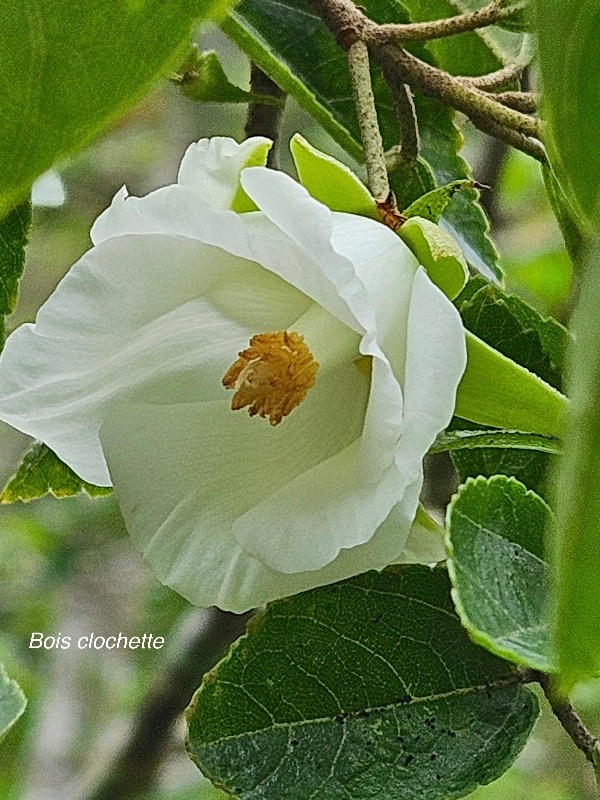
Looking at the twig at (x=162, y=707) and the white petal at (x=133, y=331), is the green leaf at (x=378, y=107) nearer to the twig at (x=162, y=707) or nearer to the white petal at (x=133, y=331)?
the white petal at (x=133, y=331)

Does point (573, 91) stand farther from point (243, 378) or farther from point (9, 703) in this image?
point (9, 703)

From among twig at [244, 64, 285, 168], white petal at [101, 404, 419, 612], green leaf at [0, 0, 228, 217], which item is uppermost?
green leaf at [0, 0, 228, 217]

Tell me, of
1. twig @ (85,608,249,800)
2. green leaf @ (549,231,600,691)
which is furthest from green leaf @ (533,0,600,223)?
twig @ (85,608,249,800)

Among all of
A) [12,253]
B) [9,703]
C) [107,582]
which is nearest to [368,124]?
[12,253]

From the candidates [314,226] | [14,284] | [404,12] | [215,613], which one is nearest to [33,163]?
[314,226]

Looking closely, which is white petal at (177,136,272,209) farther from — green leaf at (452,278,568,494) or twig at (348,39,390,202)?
green leaf at (452,278,568,494)
